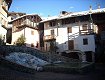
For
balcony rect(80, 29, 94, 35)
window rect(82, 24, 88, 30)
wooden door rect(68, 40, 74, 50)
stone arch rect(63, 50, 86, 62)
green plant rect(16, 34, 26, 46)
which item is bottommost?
stone arch rect(63, 50, 86, 62)

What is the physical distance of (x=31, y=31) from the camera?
41.1m

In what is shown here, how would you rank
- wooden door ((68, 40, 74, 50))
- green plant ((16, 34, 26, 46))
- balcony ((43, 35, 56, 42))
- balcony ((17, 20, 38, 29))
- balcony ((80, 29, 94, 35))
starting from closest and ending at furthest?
balcony ((80, 29, 94, 35)) → wooden door ((68, 40, 74, 50)) → balcony ((43, 35, 56, 42)) → green plant ((16, 34, 26, 46)) → balcony ((17, 20, 38, 29))

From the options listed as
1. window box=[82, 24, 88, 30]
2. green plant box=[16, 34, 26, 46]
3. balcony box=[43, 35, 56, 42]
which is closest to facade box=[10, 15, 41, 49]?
green plant box=[16, 34, 26, 46]

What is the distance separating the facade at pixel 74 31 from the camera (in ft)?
108

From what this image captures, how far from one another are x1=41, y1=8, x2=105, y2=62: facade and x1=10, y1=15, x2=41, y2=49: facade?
133 inches

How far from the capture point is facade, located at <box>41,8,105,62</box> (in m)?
33.0

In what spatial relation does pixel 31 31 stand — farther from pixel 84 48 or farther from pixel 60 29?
pixel 84 48

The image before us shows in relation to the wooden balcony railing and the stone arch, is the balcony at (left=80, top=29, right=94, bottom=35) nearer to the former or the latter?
the stone arch

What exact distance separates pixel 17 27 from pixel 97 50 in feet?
67.6

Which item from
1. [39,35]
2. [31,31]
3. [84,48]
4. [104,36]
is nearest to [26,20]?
[31,31]

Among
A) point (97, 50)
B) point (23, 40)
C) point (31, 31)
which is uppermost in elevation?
point (31, 31)

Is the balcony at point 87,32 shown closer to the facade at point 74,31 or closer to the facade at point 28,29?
the facade at point 74,31

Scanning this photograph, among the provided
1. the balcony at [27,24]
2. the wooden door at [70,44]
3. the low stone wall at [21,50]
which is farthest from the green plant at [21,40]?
the low stone wall at [21,50]

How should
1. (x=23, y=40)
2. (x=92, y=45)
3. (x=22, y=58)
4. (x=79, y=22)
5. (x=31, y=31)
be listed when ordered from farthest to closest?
(x=31, y=31)
(x=23, y=40)
(x=79, y=22)
(x=92, y=45)
(x=22, y=58)
